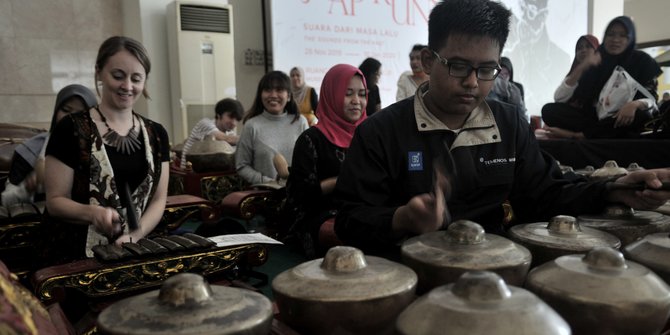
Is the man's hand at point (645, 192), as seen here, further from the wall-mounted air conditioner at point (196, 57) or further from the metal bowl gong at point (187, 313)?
the wall-mounted air conditioner at point (196, 57)

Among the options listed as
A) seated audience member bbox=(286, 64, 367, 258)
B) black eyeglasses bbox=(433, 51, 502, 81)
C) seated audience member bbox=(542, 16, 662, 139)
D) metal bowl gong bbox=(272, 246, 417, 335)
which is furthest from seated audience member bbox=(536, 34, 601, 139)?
metal bowl gong bbox=(272, 246, 417, 335)

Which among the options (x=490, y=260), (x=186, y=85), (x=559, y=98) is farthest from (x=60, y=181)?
(x=186, y=85)

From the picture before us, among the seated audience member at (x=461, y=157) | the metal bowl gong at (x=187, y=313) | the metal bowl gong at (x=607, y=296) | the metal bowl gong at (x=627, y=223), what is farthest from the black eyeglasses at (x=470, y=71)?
the metal bowl gong at (x=187, y=313)

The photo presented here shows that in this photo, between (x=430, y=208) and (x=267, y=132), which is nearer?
(x=430, y=208)

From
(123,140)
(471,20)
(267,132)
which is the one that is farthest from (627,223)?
(267,132)

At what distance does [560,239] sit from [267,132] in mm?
2756

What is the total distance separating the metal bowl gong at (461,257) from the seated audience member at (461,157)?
0.28 metres

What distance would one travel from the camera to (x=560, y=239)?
0.85 metres

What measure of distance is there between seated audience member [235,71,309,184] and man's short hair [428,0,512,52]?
7.36ft

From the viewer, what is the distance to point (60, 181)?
5.56 ft

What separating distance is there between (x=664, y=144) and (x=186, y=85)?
4.74 meters

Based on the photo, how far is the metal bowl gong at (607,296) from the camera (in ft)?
1.99

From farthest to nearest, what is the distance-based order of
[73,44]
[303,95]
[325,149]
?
[73,44], [303,95], [325,149]

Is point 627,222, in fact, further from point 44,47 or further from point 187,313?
point 44,47
